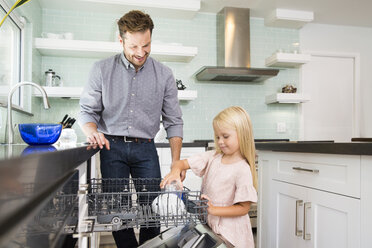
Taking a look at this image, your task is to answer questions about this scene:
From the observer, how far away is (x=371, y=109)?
14.5 ft

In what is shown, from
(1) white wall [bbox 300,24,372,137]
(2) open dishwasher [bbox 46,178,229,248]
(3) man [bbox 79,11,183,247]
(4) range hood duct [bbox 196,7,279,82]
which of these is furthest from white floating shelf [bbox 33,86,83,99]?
(1) white wall [bbox 300,24,372,137]

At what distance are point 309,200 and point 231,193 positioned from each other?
Result: 40 centimetres

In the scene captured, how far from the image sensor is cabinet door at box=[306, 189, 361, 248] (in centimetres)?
124

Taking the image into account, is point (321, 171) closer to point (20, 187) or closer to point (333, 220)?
point (333, 220)

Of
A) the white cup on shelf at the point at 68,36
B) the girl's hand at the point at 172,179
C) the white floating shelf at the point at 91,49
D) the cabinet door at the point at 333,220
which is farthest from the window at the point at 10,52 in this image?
the cabinet door at the point at 333,220

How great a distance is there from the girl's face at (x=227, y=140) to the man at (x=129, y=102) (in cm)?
34

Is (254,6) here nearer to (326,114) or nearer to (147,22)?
(326,114)

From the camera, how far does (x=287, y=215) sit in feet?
5.70

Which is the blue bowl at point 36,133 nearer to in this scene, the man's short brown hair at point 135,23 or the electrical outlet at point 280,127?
the man's short brown hair at point 135,23

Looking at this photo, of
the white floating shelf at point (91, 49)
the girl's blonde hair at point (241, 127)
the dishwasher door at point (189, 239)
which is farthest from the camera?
the white floating shelf at point (91, 49)

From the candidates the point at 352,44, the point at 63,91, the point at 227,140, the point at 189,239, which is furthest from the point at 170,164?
the point at 352,44

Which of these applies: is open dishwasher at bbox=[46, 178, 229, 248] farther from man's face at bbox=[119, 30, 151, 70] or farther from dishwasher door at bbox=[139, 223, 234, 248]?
man's face at bbox=[119, 30, 151, 70]

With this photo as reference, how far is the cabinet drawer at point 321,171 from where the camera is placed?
126 cm

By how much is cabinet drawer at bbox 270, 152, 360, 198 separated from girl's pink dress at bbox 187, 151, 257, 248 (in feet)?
1.09
